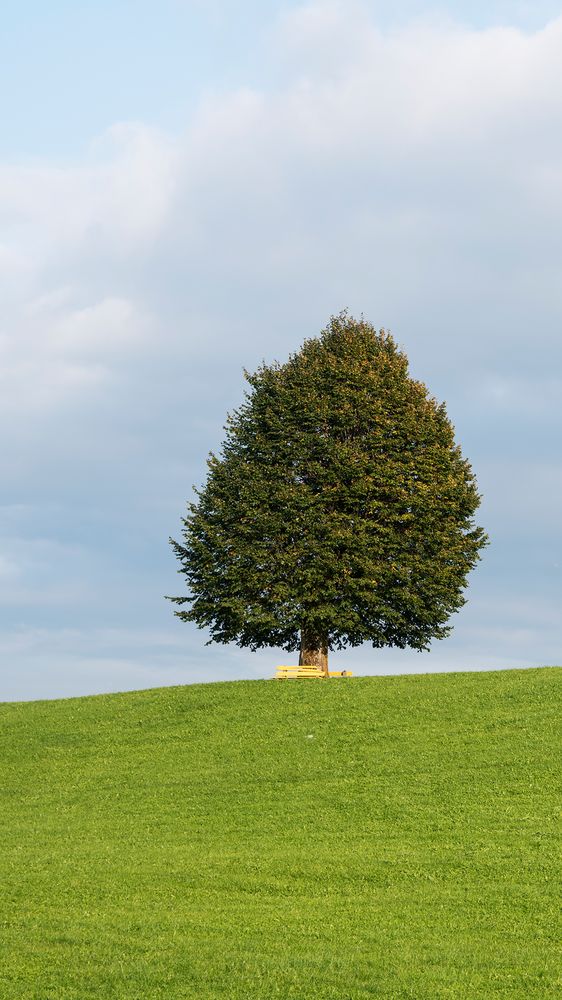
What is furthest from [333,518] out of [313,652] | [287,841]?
[287,841]

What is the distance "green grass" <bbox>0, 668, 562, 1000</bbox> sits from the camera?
18.0 meters

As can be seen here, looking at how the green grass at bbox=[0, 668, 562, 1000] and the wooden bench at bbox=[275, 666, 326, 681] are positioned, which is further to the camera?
the wooden bench at bbox=[275, 666, 326, 681]

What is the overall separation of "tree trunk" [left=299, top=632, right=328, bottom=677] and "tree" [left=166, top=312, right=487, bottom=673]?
0.06m

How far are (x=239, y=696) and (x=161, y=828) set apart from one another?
53.1ft

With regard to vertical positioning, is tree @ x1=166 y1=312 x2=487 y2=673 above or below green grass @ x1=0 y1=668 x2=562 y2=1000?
above

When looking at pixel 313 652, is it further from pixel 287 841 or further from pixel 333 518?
pixel 287 841

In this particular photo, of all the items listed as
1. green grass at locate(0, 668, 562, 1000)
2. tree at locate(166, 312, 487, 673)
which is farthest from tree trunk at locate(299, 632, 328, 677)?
green grass at locate(0, 668, 562, 1000)

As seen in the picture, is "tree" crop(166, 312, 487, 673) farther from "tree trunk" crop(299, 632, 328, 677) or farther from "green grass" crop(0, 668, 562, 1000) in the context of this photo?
"green grass" crop(0, 668, 562, 1000)

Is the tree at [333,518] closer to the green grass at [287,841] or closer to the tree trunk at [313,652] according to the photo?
the tree trunk at [313,652]

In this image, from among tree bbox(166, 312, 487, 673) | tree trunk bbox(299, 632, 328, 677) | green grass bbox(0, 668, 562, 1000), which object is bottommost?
green grass bbox(0, 668, 562, 1000)

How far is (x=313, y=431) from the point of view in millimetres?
55688

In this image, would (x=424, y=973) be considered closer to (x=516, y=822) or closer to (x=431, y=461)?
(x=516, y=822)

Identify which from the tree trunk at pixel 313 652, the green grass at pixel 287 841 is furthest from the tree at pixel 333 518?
the green grass at pixel 287 841

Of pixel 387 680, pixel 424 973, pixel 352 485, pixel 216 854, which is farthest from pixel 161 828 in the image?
pixel 352 485
